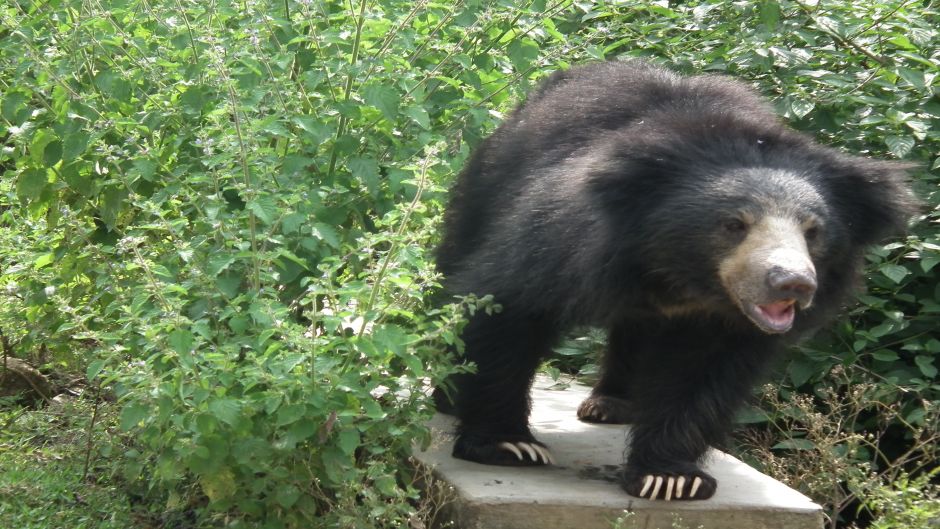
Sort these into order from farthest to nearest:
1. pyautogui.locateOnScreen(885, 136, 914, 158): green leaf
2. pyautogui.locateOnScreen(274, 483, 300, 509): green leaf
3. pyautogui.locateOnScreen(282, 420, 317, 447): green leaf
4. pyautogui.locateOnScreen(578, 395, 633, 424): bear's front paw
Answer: pyautogui.locateOnScreen(885, 136, 914, 158): green leaf, pyautogui.locateOnScreen(578, 395, 633, 424): bear's front paw, pyautogui.locateOnScreen(274, 483, 300, 509): green leaf, pyautogui.locateOnScreen(282, 420, 317, 447): green leaf

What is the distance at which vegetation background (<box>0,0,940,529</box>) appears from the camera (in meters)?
2.80

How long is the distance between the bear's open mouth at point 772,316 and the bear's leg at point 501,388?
0.69 metres

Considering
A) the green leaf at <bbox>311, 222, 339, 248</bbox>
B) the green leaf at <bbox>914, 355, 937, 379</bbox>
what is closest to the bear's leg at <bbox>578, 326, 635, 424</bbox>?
the green leaf at <bbox>914, 355, 937, 379</bbox>

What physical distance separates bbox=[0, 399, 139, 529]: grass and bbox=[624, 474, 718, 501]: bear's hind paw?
144 cm

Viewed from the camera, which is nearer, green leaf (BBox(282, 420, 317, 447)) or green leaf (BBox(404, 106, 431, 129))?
green leaf (BBox(282, 420, 317, 447))

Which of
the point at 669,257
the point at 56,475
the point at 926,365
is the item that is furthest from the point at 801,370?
the point at 56,475

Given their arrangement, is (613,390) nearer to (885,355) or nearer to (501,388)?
(501,388)

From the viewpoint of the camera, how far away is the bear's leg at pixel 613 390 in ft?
14.4

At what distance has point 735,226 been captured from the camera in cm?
334

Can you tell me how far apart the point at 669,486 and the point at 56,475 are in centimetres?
198

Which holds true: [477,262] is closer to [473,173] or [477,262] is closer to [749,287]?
[473,173]

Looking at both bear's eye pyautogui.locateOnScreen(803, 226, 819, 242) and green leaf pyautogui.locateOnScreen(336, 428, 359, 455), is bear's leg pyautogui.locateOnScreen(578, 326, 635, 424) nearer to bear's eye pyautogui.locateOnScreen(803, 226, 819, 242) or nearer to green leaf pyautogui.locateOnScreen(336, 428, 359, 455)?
bear's eye pyautogui.locateOnScreen(803, 226, 819, 242)

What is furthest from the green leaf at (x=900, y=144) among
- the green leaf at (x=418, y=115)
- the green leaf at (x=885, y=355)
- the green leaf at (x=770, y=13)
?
the green leaf at (x=418, y=115)

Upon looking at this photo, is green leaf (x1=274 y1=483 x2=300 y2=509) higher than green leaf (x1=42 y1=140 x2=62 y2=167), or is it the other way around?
green leaf (x1=42 y1=140 x2=62 y2=167)
